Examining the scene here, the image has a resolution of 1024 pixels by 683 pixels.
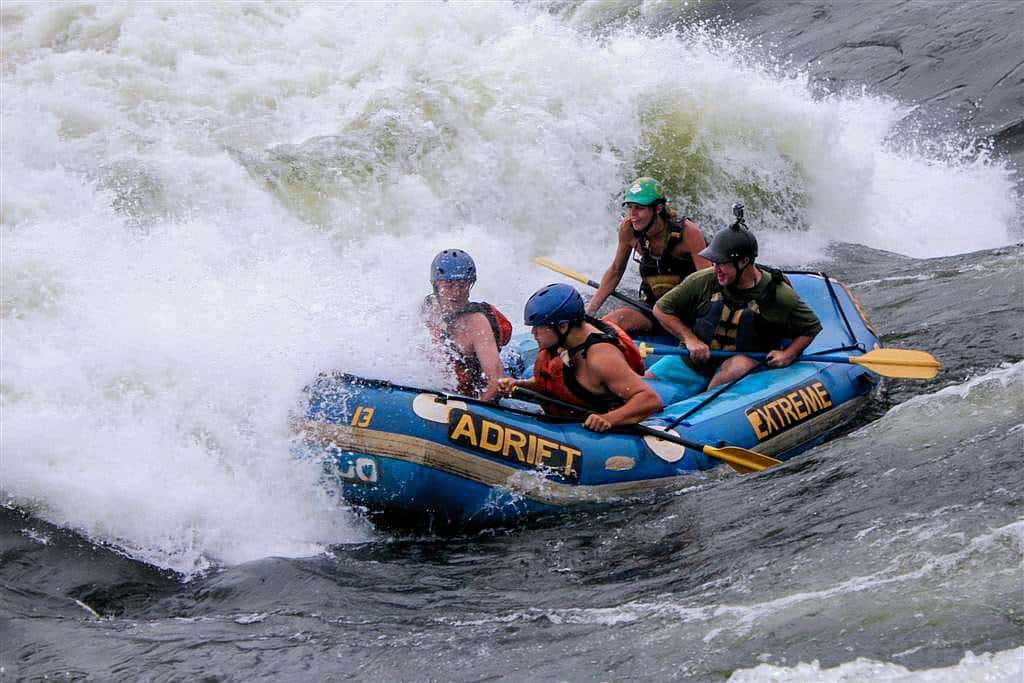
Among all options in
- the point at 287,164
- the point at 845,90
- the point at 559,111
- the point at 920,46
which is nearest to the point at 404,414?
the point at 287,164

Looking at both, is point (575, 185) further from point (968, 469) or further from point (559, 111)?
point (968, 469)

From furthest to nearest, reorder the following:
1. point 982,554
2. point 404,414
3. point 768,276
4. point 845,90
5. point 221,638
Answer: point 845,90
point 768,276
point 404,414
point 221,638
point 982,554

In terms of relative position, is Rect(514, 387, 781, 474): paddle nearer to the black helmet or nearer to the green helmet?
the black helmet

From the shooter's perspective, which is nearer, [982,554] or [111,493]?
[982,554]

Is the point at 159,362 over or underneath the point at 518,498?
over

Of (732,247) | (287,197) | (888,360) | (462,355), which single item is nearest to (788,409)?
(888,360)

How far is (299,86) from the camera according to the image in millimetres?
11898

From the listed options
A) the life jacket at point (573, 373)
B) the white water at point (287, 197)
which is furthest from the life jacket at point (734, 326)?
the white water at point (287, 197)

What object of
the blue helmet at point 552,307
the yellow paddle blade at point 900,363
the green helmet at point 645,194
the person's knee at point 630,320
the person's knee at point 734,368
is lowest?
the yellow paddle blade at point 900,363

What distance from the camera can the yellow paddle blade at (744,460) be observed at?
6.08 m

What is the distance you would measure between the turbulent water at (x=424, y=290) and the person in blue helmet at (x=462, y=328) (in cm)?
16

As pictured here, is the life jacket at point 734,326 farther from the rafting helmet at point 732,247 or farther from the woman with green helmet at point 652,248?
the woman with green helmet at point 652,248

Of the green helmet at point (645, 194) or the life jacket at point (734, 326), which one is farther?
the green helmet at point (645, 194)

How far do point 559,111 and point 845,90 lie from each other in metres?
4.43
